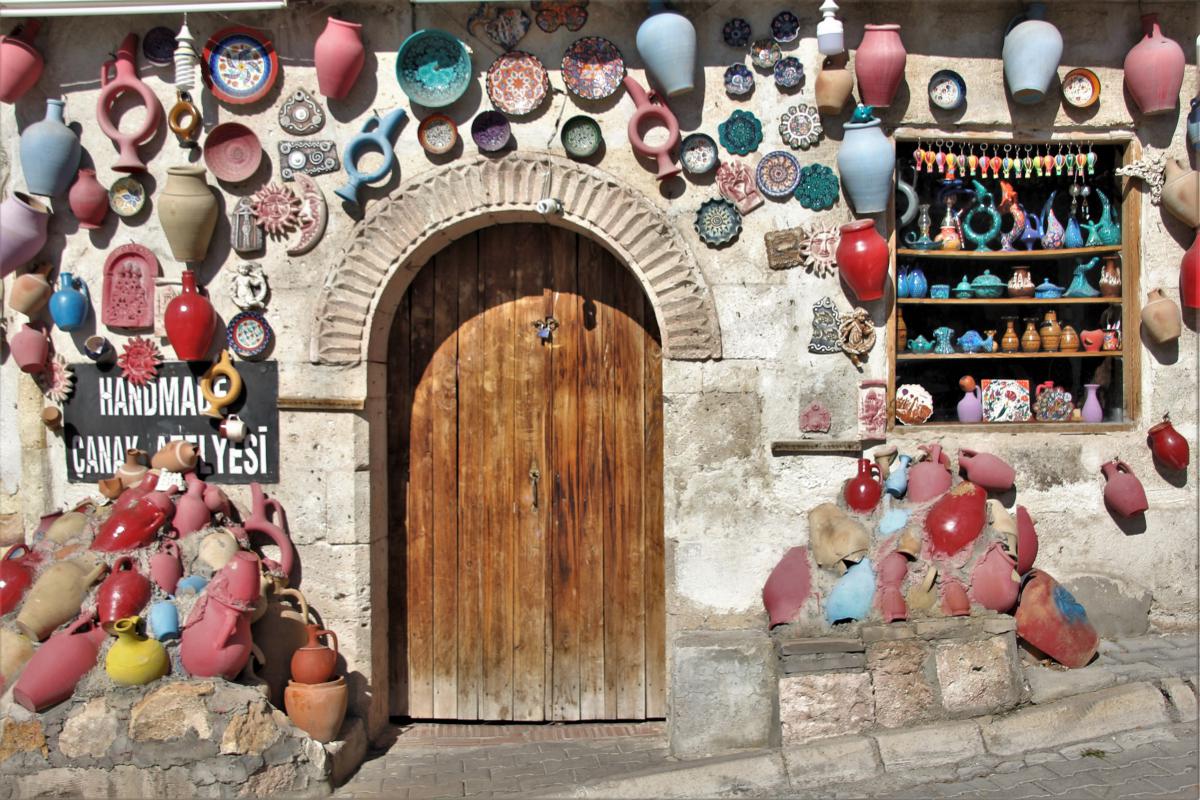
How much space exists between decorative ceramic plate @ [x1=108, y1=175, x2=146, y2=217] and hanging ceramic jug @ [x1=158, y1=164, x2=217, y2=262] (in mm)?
179

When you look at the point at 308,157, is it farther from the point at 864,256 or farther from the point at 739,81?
the point at 864,256

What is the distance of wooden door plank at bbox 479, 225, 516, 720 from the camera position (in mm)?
4773

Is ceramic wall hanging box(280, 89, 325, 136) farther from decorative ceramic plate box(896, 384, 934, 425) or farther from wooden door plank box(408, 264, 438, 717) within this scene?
decorative ceramic plate box(896, 384, 934, 425)

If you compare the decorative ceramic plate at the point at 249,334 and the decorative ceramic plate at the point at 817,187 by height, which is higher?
the decorative ceramic plate at the point at 817,187

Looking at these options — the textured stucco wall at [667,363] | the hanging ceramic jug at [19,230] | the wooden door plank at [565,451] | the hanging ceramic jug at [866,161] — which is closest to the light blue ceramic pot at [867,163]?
the hanging ceramic jug at [866,161]

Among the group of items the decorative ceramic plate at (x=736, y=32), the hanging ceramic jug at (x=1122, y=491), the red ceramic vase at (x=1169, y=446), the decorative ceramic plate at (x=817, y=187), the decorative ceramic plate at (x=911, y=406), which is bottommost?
the hanging ceramic jug at (x=1122, y=491)

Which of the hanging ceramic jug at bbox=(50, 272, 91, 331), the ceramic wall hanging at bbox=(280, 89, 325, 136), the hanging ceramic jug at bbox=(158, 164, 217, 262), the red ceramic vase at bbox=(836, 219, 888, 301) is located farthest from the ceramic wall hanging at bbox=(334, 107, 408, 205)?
the red ceramic vase at bbox=(836, 219, 888, 301)

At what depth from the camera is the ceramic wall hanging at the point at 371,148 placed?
4.42 meters

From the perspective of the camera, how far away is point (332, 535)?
14.8ft

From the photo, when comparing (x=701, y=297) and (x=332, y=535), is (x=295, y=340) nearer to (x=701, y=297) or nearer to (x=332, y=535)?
(x=332, y=535)

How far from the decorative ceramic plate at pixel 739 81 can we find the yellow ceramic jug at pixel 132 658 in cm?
340

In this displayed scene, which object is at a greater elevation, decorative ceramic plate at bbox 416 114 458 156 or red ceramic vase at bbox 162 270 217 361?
decorative ceramic plate at bbox 416 114 458 156

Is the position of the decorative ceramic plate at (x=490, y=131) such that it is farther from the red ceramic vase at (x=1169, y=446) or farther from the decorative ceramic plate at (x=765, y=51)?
the red ceramic vase at (x=1169, y=446)

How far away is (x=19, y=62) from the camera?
14.4 feet
